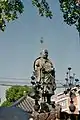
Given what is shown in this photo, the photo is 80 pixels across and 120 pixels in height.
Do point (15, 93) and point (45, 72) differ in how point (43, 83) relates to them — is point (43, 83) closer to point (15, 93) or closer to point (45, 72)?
point (45, 72)

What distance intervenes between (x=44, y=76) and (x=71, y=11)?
725 centimetres

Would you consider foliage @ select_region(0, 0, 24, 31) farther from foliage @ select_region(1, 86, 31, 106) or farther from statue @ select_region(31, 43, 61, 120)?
foliage @ select_region(1, 86, 31, 106)

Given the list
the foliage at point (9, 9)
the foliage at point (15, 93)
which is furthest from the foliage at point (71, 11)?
the foliage at point (15, 93)

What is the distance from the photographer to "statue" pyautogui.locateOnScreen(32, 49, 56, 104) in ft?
54.2

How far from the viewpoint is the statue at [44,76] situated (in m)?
16.5

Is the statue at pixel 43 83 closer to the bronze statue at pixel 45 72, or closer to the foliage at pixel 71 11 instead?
the bronze statue at pixel 45 72

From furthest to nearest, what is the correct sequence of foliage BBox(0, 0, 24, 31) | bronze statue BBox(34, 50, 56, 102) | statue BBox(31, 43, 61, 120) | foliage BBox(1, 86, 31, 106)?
foliage BBox(1, 86, 31, 106) → bronze statue BBox(34, 50, 56, 102) → statue BBox(31, 43, 61, 120) → foliage BBox(0, 0, 24, 31)

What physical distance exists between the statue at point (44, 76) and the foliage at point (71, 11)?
6009mm

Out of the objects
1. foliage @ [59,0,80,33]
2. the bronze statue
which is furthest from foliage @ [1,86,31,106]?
foliage @ [59,0,80,33]

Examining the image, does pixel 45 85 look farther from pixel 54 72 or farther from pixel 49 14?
pixel 49 14

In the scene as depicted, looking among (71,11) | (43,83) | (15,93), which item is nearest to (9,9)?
(71,11)

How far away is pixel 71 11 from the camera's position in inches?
410

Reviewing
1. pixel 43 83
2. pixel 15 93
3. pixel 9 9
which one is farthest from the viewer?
pixel 15 93

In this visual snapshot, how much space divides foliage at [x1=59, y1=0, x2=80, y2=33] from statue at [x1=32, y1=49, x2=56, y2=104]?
237 inches
